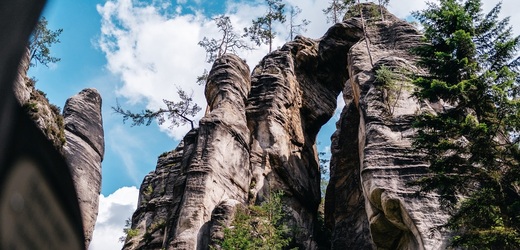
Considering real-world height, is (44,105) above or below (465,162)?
above

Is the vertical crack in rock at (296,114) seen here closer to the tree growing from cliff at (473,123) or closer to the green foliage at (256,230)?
the green foliage at (256,230)

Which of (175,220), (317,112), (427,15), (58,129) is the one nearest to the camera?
(427,15)

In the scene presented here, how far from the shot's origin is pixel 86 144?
3062 centimetres

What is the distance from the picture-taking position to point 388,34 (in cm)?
3017

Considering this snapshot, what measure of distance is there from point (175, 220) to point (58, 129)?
6148 millimetres

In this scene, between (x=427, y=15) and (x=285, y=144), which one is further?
(x=285, y=144)

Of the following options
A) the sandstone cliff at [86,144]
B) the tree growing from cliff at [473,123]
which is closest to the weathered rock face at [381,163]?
the tree growing from cliff at [473,123]

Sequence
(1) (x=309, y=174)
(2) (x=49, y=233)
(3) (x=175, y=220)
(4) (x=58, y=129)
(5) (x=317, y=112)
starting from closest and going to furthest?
(2) (x=49, y=233) < (4) (x=58, y=129) < (3) (x=175, y=220) < (1) (x=309, y=174) < (5) (x=317, y=112)

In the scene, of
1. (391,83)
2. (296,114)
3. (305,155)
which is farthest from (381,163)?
(296,114)

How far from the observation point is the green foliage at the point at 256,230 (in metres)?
19.2

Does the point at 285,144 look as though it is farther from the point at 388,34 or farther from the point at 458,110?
the point at 458,110

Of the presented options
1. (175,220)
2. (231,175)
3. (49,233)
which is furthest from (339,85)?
(49,233)

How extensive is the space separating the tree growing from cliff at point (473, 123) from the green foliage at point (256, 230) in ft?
23.2

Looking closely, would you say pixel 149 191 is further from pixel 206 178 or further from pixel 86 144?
pixel 206 178
